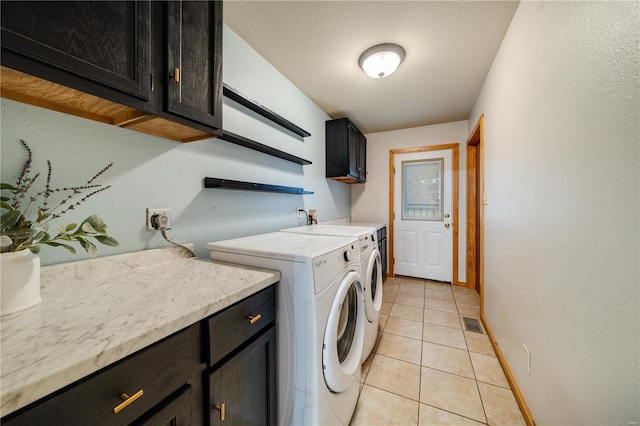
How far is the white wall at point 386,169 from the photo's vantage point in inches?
125

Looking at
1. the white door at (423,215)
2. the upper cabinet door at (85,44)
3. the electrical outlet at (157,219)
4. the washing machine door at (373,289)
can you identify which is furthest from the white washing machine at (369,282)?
the white door at (423,215)

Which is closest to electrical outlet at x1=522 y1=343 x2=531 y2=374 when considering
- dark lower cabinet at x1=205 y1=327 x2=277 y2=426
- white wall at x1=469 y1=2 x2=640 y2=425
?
white wall at x1=469 y1=2 x2=640 y2=425

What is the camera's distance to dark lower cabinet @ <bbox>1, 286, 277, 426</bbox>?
1.45ft

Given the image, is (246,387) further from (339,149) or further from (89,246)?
(339,149)

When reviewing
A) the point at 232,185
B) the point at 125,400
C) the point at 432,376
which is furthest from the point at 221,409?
the point at 432,376

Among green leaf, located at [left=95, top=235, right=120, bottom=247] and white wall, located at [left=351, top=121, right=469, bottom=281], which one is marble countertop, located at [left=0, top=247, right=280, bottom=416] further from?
white wall, located at [left=351, top=121, right=469, bottom=281]

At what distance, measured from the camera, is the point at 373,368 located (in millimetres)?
1625

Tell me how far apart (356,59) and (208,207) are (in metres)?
1.59

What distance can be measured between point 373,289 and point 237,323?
4.35ft

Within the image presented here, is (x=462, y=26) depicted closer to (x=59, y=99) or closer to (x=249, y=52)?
(x=249, y=52)

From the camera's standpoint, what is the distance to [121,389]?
500 mm

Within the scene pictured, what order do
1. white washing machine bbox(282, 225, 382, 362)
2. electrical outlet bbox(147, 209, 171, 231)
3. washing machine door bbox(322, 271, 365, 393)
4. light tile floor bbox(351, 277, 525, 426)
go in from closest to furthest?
washing machine door bbox(322, 271, 365, 393), electrical outlet bbox(147, 209, 171, 231), light tile floor bbox(351, 277, 525, 426), white washing machine bbox(282, 225, 382, 362)

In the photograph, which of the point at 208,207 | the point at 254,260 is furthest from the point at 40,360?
the point at 208,207

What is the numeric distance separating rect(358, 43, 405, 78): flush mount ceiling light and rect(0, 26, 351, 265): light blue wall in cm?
75
